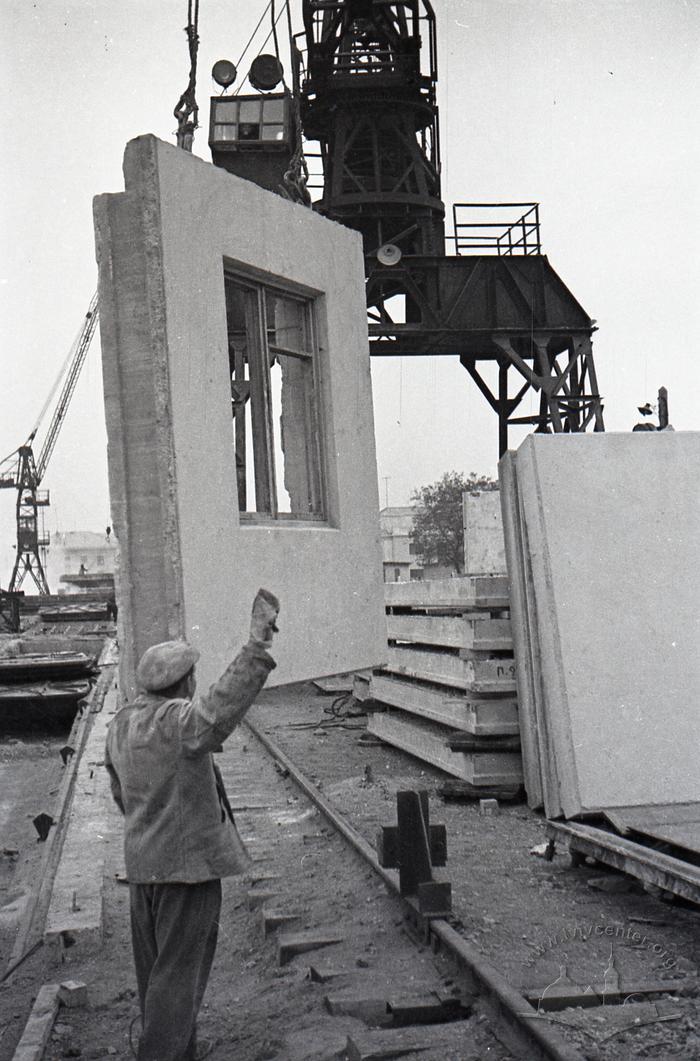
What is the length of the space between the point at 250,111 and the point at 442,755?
1388 centimetres

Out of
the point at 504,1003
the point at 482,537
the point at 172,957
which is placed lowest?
the point at 504,1003

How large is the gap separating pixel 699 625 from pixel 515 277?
14.9 metres

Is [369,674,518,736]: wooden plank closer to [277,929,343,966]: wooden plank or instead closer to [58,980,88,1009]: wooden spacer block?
[277,929,343,966]: wooden plank

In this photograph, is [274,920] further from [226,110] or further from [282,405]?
[226,110]

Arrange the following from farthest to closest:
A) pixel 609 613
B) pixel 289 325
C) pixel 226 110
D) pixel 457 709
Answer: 1. pixel 226 110
2. pixel 457 709
3. pixel 609 613
4. pixel 289 325

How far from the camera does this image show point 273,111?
800 inches

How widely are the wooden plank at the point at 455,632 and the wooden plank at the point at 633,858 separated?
230 centimetres

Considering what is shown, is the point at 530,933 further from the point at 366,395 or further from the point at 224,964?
the point at 366,395

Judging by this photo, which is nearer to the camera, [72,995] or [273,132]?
[72,995]

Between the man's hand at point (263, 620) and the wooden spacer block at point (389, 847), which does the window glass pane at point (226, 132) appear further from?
the man's hand at point (263, 620)

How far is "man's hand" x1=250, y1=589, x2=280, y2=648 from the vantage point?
13.4 ft

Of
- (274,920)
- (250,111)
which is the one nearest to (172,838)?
(274,920)

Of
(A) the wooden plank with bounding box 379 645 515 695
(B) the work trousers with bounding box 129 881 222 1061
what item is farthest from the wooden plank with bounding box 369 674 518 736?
(B) the work trousers with bounding box 129 881 222 1061

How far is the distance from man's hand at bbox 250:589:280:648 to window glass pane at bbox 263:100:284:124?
17646mm
